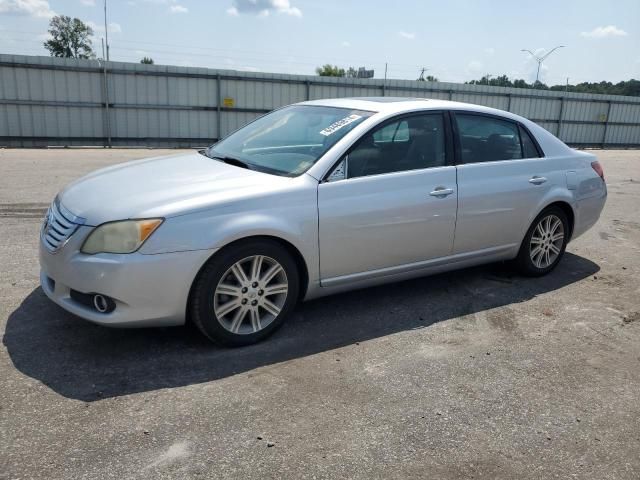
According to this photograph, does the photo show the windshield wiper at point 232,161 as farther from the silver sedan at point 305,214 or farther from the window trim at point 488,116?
the window trim at point 488,116

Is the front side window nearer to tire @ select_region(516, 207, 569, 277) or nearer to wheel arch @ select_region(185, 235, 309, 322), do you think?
A: wheel arch @ select_region(185, 235, 309, 322)

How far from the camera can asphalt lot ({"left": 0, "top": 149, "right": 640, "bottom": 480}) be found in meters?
2.67

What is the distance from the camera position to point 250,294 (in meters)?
3.73

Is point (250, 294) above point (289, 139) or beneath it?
beneath

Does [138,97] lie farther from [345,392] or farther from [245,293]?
[345,392]

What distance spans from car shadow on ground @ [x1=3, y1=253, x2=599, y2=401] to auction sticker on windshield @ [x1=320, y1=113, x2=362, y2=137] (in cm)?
136

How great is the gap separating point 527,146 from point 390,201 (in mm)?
1819

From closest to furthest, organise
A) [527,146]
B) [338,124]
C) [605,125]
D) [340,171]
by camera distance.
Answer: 1. [340,171]
2. [338,124]
3. [527,146]
4. [605,125]

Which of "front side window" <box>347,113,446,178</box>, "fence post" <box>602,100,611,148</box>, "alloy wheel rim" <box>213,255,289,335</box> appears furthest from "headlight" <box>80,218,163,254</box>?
"fence post" <box>602,100,611,148</box>

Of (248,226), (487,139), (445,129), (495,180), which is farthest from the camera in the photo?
(487,139)

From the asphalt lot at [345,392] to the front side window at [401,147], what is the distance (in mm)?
1129

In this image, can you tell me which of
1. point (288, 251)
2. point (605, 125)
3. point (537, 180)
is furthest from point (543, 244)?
point (605, 125)

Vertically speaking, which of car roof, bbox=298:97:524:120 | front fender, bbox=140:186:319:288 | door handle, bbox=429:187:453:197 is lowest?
front fender, bbox=140:186:319:288

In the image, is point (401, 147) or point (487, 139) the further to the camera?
point (487, 139)
